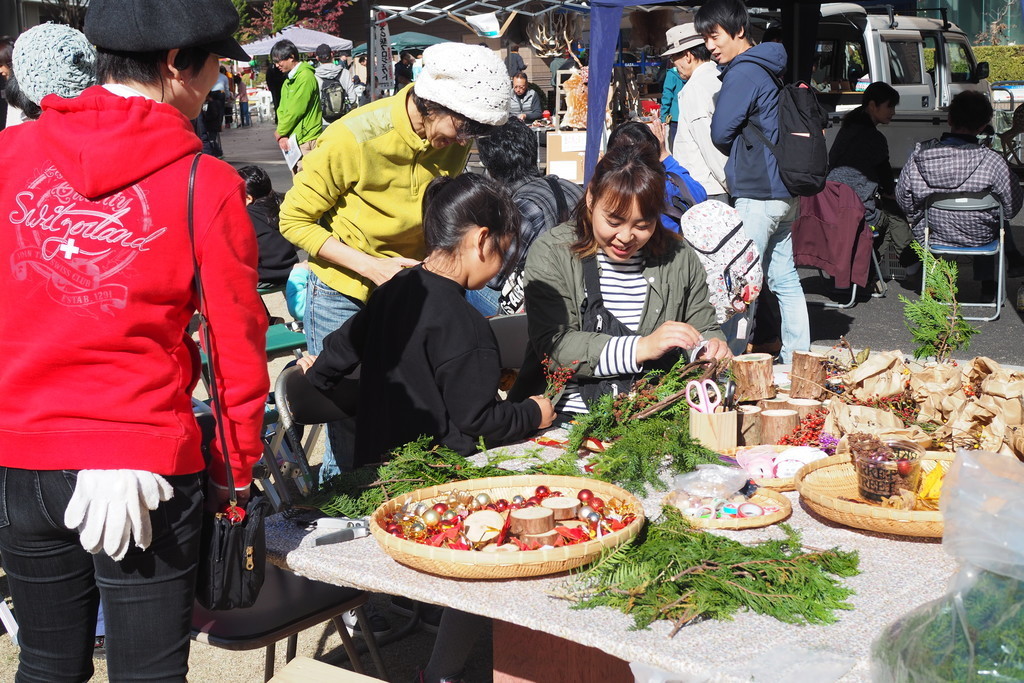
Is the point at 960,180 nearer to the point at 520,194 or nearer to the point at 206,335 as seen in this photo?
the point at 520,194

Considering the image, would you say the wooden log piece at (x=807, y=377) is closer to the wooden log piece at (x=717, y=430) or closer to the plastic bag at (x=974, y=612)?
the wooden log piece at (x=717, y=430)

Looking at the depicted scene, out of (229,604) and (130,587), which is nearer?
(130,587)

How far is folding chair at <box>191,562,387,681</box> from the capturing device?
2.32 m

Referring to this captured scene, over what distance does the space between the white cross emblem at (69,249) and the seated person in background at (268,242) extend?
151 inches

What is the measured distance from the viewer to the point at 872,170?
811cm

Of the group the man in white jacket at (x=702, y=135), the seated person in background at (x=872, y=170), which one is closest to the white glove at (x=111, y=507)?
the man in white jacket at (x=702, y=135)

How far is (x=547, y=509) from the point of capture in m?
1.99

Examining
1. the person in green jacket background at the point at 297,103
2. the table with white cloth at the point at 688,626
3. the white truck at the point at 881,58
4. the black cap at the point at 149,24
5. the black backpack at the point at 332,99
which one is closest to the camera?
the table with white cloth at the point at 688,626

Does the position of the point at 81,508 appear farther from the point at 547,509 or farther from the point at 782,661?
the point at 782,661

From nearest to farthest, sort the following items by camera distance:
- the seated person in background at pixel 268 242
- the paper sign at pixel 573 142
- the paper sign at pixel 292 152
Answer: the seated person in background at pixel 268 242
the paper sign at pixel 573 142
the paper sign at pixel 292 152

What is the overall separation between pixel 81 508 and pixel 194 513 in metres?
0.20

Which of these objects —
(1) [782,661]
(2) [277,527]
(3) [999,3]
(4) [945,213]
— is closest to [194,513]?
(2) [277,527]

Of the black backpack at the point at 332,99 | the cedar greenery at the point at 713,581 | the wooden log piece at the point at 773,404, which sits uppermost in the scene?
the black backpack at the point at 332,99

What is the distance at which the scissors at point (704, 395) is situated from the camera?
253 centimetres
